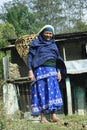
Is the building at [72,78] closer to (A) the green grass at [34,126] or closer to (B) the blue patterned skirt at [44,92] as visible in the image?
(B) the blue patterned skirt at [44,92]

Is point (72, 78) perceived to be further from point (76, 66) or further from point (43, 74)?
point (43, 74)

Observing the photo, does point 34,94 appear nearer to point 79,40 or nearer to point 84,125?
point 84,125

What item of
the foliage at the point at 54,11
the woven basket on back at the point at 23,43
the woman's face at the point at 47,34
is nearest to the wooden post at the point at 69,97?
the woven basket on back at the point at 23,43

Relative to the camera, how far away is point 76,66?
17.5 m

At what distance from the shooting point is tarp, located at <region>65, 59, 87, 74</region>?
16.7 metres

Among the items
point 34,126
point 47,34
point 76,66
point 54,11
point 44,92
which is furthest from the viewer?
point 54,11

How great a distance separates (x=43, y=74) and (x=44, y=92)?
0.28m

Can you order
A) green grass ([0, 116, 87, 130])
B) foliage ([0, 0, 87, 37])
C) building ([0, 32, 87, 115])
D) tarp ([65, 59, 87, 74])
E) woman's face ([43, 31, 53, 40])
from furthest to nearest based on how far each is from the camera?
1. foliage ([0, 0, 87, 37])
2. building ([0, 32, 87, 115])
3. tarp ([65, 59, 87, 74])
4. woman's face ([43, 31, 53, 40])
5. green grass ([0, 116, 87, 130])

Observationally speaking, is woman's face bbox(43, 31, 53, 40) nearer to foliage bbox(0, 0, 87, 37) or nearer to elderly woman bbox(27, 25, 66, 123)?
elderly woman bbox(27, 25, 66, 123)

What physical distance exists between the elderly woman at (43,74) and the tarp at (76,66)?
10156 millimetres

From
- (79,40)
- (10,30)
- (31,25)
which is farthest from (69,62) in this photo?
(31,25)

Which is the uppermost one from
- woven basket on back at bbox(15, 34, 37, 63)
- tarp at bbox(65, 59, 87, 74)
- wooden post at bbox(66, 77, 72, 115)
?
woven basket on back at bbox(15, 34, 37, 63)

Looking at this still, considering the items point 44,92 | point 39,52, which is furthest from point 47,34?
point 44,92

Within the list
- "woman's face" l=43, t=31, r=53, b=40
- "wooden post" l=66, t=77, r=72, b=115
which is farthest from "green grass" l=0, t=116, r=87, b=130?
"wooden post" l=66, t=77, r=72, b=115
